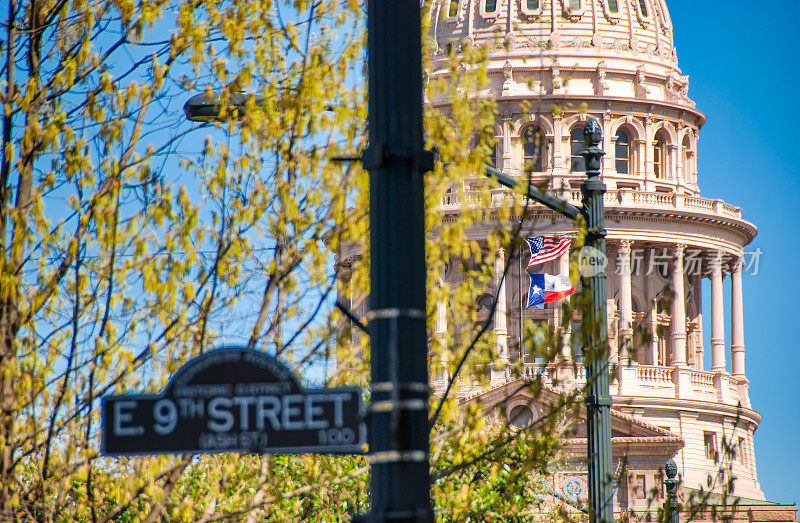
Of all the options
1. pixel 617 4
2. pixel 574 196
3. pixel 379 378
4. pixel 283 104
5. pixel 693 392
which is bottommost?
pixel 379 378

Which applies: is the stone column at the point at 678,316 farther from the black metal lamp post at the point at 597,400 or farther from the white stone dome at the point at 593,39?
the black metal lamp post at the point at 597,400

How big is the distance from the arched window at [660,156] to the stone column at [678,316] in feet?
28.2

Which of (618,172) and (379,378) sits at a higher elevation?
(618,172)

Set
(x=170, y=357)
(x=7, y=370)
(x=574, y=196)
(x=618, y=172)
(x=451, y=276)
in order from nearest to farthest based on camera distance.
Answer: (x=7, y=370) < (x=170, y=357) < (x=451, y=276) < (x=574, y=196) < (x=618, y=172)

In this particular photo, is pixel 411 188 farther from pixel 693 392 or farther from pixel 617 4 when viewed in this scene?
pixel 617 4

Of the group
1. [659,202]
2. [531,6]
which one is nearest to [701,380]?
[659,202]

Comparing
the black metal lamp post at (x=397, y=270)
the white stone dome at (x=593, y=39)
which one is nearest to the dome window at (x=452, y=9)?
the white stone dome at (x=593, y=39)

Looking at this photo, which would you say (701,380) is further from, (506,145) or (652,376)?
(506,145)

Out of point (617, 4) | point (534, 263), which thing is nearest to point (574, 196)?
point (617, 4)

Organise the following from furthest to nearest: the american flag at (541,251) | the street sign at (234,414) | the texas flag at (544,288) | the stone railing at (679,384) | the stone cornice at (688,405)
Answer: the stone railing at (679,384) → the stone cornice at (688,405) → the texas flag at (544,288) → the american flag at (541,251) → the street sign at (234,414)

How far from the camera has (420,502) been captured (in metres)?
6.54

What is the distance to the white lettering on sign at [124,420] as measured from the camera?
707 centimetres

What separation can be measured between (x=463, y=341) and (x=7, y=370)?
4033 millimetres

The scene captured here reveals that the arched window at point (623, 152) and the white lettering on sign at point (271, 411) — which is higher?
the arched window at point (623, 152)
